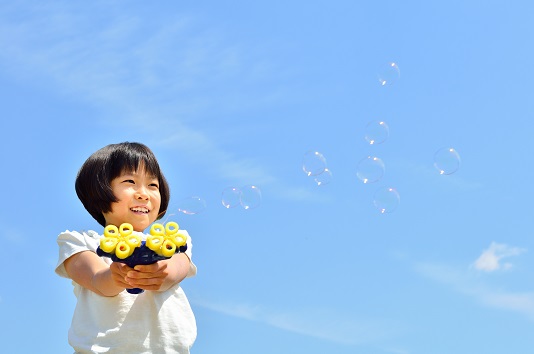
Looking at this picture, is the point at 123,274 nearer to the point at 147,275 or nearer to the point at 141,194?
the point at 147,275

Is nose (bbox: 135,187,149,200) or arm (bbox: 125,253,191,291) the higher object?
nose (bbox: 135,187,149,200)

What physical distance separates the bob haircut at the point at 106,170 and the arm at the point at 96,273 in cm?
46

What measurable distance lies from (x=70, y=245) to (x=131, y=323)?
77cm

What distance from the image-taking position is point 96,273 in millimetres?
5844

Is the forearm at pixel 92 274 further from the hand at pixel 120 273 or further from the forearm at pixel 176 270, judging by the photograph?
the forearm at pixel 176 270

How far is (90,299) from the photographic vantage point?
6.05m

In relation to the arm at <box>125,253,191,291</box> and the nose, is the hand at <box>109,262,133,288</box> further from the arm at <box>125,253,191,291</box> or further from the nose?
the nose

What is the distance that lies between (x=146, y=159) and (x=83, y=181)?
1.65 feet

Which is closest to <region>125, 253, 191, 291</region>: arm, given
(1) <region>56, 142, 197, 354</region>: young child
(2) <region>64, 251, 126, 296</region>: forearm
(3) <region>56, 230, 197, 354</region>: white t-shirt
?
(1) <region>56, 142, 197, 354</region>: young child

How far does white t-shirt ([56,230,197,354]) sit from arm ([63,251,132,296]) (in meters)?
0.08

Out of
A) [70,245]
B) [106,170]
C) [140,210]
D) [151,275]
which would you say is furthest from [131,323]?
[106,170]

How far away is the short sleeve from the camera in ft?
20.2

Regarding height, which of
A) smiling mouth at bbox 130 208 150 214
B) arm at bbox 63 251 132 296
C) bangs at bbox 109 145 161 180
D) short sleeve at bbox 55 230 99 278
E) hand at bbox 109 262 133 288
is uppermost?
bangs at bbox 109 145 161 180

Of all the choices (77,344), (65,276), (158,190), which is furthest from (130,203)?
(77,344)
